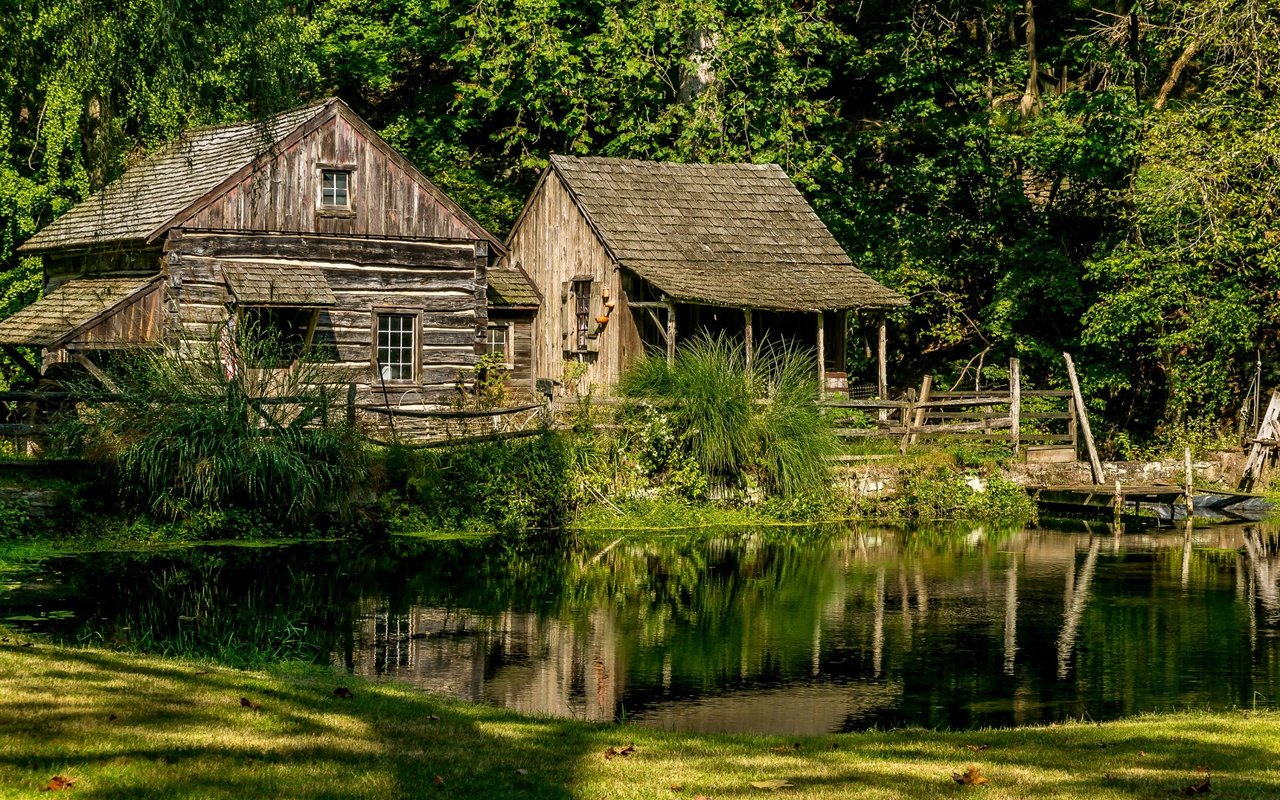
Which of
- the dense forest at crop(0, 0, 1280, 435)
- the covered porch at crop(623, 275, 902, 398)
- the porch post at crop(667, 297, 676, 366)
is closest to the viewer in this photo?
the porch post at crop(667, 297, 676, 366)

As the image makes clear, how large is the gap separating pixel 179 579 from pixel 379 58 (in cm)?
2289

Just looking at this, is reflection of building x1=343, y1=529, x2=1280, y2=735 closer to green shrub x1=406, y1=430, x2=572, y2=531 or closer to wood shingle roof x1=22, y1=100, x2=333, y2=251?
green shrub x1=406, y1=430, x2=572, y2=531

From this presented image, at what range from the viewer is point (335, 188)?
27625mm

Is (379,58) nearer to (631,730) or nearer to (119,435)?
(119,435)

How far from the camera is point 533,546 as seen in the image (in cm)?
2064

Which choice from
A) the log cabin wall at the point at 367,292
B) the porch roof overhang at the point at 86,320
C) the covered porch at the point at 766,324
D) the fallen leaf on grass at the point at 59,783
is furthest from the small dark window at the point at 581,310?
the fallen leaf on grass at the point at 59,783

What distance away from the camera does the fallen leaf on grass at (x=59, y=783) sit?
6926 millimetres

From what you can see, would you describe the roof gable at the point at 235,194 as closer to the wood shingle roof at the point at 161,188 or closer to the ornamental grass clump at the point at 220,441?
the wood shingle roof at the point at 161,188

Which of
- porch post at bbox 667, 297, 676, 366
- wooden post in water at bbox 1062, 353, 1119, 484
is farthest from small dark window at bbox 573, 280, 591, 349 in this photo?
wooden post in water at bbox 1062, 353, 1119, 484

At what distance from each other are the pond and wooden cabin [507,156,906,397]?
342 inches

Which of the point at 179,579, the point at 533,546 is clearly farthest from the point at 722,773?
the point at 533,546

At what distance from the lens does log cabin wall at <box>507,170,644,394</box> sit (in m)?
29.9

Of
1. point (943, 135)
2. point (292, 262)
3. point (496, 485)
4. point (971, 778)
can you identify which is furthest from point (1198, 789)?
point (943, 135)

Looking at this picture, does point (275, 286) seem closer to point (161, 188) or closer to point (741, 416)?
point (161, 188)
